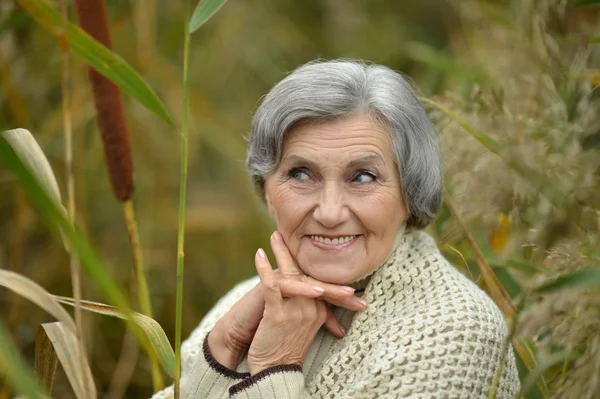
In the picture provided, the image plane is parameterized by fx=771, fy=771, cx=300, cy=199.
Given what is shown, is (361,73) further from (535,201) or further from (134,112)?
(134,112)

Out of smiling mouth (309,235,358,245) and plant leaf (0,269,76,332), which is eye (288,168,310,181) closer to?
smiling mouth (309,235,358,245)

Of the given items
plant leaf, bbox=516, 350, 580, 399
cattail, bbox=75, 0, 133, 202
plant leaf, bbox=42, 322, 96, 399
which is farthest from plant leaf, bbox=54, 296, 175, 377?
plant leaf, bbox=516, 350, 580, 399

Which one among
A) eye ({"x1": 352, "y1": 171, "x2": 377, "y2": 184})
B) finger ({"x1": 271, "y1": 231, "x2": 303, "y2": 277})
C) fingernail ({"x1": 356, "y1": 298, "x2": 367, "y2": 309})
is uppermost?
eye ({"x1": 352, "y1": 171, "x2": 377, "y2": 184})

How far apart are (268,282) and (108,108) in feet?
1.76

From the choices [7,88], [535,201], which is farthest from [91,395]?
[7,88]

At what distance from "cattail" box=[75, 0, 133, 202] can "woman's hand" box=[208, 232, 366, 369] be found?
1.29 feet

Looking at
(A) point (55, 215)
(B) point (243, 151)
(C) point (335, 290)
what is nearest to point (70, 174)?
(A) point (55, 215)

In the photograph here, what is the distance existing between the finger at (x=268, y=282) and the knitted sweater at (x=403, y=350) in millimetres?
155

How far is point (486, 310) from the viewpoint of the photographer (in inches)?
68.4

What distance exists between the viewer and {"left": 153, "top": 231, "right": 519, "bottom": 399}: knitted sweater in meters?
1.65

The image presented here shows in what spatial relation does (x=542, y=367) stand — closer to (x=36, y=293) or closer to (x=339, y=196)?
(x=339, y=196)

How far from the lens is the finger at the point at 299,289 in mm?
1722

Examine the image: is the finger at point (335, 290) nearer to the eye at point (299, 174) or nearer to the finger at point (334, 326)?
the finger at point (334, 326)

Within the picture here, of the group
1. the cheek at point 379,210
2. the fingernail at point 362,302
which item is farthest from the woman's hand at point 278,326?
the cheek at point 379,210
